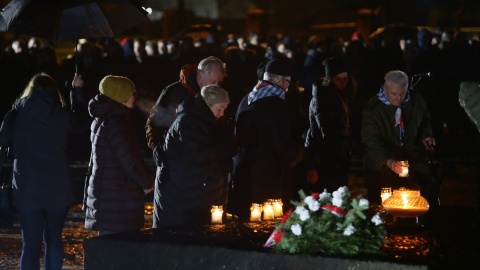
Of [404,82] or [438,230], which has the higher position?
[404,82]

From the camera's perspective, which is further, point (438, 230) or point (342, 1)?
point (342, 1)

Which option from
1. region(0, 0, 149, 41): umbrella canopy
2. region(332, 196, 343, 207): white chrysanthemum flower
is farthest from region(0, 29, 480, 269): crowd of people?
region(332, 196, 343, 207): white chrysanthemum flower

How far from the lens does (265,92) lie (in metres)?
10.1

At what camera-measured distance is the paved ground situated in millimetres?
11102

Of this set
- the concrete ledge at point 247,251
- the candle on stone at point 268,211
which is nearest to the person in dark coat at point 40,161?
the candle on stone at point 268,211

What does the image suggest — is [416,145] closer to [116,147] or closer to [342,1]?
[116,147]

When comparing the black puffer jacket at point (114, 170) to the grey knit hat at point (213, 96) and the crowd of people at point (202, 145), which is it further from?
the grey knit hat at point (213, 96)

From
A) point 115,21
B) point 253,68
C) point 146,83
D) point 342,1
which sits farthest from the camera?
point 342,1

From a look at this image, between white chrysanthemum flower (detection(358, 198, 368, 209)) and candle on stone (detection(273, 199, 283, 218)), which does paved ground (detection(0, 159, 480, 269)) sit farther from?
white chrysanthemum flower (detection(358, 198, 368, 209))

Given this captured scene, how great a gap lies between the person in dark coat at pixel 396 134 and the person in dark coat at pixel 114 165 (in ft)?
7.55

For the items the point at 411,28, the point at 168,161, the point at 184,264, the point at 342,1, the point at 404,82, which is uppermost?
the point at 342,1

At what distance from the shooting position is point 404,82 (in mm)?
10148

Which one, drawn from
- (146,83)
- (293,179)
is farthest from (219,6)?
(293,179)

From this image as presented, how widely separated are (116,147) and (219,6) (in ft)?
130
